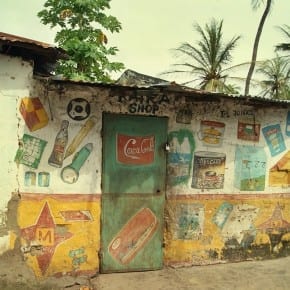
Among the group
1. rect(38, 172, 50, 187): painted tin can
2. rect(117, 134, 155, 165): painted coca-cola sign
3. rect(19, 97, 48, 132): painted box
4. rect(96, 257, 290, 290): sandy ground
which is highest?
rect(19, 97, 48, 132): painted box

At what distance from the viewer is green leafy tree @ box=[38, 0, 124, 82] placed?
32.8 feet

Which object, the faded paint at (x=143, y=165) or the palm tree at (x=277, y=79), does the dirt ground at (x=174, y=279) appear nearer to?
the faded paint at (x=143, y=165)

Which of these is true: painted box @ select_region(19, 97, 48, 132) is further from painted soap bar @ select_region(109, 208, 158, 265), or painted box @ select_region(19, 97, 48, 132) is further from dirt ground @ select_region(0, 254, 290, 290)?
painted soap bar @ select_region(109, 208, 158, 265)

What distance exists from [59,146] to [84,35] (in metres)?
5.74

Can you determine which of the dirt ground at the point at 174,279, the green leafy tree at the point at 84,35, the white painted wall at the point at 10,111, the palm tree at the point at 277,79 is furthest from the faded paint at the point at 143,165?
the palm tree at the point at 277,79

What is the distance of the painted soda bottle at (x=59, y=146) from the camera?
542 centimetres

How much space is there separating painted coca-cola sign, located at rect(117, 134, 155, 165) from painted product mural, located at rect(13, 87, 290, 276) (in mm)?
14

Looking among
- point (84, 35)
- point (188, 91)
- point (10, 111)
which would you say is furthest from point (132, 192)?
point (84, 35)

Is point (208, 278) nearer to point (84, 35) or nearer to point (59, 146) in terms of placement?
point (59, 146)

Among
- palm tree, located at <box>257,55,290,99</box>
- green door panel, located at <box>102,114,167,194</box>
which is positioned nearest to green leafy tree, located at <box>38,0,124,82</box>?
green door panel, located at <box>102,114,167,194</box>

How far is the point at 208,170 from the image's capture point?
6363 millimetres

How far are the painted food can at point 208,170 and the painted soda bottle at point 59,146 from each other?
6.15ft

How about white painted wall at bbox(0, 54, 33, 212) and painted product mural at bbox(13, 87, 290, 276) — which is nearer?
white painted wall at bbox(0, 54, 33, 212)

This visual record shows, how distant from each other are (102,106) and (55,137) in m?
0.72
